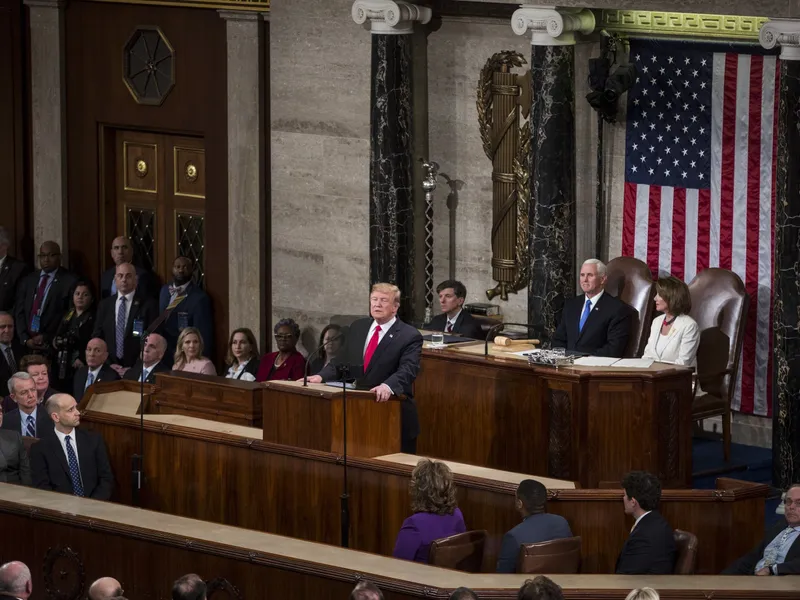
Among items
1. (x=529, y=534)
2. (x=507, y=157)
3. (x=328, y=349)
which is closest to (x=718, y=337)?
(x=507, y=157)

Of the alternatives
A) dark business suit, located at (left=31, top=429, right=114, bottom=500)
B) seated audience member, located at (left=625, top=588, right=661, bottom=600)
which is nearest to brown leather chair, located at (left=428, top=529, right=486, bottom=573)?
seated audience member, located at (left=625, top=588, right=661, bottom=600)

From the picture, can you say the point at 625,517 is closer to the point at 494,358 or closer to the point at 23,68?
the point at 494,358

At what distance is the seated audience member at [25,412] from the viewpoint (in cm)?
1041

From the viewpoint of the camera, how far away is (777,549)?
8508 mm

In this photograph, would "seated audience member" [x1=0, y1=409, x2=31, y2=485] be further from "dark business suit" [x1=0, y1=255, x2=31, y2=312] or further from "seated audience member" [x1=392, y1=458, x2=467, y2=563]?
"dark business suit" [x1=0, y1=255, x2=31, y2=312]

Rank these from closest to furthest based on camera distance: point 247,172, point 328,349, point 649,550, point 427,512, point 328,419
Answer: point 649,550 < point 427,512 < point 328,419 < point 328,349 < point 247,172

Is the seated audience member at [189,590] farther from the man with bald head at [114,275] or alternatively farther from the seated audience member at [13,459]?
the man with bald head at [114,275]

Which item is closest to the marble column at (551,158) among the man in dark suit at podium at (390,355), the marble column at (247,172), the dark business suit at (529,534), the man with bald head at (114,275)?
the man in dark suit at podium at (390,355)

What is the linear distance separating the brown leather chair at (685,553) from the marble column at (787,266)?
123 inches

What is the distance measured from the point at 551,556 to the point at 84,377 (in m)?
5.58

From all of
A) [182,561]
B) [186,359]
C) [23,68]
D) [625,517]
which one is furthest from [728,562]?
[23,68]

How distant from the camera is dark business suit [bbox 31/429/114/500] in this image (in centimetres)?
995

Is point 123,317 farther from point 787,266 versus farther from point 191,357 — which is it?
point 787,266

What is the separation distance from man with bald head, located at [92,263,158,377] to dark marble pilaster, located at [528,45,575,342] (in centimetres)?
333
